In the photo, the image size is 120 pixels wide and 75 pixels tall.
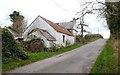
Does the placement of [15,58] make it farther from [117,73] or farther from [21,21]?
[21,21]

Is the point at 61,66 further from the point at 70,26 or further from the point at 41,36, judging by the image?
the point at 70,26

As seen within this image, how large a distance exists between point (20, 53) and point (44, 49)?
12.7 metres

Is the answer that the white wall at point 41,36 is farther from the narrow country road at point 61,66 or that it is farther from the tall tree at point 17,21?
the tall tree at point 17,21

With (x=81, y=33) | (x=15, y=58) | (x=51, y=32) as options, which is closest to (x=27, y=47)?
(x=51, y=32)

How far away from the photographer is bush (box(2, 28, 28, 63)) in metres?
21.2

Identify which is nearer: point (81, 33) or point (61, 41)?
point (61, 41)

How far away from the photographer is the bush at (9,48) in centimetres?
2116

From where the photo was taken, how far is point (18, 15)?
74.4 m

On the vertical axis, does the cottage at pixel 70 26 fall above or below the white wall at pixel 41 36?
above

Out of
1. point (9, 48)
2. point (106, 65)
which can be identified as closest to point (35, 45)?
point (9, 48)

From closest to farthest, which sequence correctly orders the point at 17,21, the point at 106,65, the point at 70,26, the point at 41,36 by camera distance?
the point at 106,65
the point at 41,36
the point at 70,26
the point at 17,21

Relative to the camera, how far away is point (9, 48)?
21797 millimetres

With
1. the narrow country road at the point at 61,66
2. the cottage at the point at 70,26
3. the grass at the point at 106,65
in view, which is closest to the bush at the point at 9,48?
the narrow country road at the point at 61,66

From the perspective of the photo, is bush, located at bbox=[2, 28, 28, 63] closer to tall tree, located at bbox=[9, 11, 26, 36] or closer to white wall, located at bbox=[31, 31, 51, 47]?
white wall, located at bbox=[31, 31, 51, 47]
